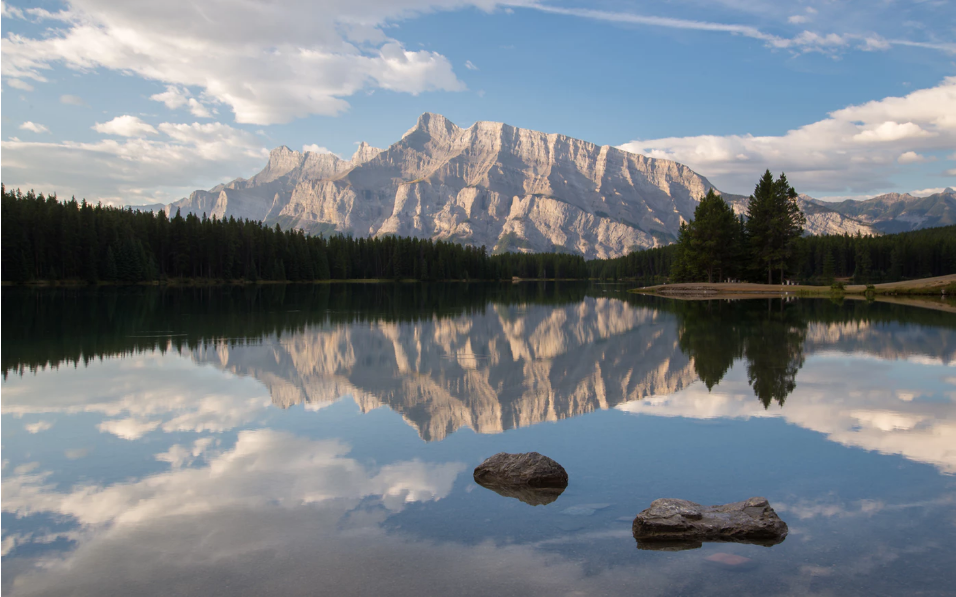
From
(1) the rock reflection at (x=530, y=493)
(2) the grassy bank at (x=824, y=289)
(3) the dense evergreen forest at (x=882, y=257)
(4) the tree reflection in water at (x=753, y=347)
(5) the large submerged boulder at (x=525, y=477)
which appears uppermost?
(3) the dense evergreen forest at (x=882, y=257)

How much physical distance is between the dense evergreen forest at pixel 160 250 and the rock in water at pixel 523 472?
343 feet

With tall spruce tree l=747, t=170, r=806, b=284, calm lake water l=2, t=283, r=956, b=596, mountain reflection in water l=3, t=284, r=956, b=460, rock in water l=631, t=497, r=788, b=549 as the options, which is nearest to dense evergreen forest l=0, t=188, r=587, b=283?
mountain reflection in water l=3, t=284, r=956, b=460

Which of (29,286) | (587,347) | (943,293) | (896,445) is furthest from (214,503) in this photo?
(29,286)

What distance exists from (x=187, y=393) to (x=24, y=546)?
8.92m

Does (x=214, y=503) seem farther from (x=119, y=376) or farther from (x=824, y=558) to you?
(x=119, y=376)

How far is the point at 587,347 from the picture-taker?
2516 cm

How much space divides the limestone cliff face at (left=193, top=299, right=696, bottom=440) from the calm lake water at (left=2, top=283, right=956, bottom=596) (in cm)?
14

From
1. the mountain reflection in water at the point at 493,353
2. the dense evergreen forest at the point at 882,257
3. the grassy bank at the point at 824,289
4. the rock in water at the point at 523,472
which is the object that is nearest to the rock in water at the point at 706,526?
the rock in water at the point at 523,472

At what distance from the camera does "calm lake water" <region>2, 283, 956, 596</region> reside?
6.54m

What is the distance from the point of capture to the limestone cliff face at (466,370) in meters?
14.3

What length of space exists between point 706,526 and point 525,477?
9.15 ft

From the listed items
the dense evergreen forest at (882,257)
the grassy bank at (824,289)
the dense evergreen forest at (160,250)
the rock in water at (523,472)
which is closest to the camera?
the rock in water at (523,472)

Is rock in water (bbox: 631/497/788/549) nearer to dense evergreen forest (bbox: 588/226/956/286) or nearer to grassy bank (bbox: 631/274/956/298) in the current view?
grassy bank (bbox: 631/274/956/298)

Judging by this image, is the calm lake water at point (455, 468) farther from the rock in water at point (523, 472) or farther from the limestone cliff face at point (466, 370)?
the rock in water at point (523, 472)
